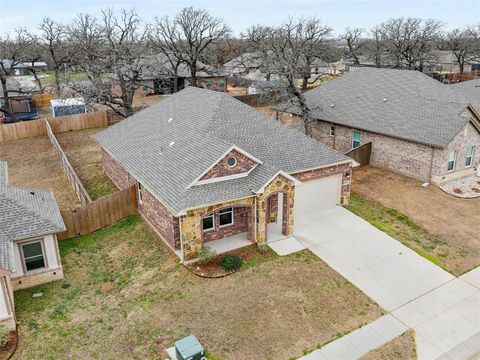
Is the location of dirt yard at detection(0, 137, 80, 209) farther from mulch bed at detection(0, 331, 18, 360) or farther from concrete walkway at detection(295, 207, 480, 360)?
concrete walkway at detection(295, 207, 480, 360)

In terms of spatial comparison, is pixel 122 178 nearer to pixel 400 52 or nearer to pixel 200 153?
pixel 200 153

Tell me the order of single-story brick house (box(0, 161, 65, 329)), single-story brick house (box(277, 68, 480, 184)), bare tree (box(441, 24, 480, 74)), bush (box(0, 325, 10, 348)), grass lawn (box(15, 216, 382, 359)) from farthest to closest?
1. bare tree (box(441, 24, 480, 74))
2. single-story brick house (box(277, 68, 480, 184))
3. single-story brick house (box(0, 161, 65, 329))
4. grass lawn (box(15, 216, 382, 359))
5. bush (box(0, 325, 10, 348))

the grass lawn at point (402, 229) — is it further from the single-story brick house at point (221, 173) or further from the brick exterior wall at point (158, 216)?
the brick exterior wall at point (158, 216)

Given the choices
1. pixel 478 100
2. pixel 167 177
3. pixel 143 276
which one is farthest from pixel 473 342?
pixel 478 100

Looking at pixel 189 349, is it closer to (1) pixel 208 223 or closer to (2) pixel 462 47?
(1) pixel 208 223

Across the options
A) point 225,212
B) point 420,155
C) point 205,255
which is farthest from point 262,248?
point 420,155

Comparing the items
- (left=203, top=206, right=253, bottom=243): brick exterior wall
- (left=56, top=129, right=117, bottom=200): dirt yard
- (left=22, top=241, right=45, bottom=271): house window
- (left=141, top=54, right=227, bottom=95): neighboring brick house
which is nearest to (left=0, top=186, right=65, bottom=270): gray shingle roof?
(left=22, top=241, right=45, bottom=271): house window
